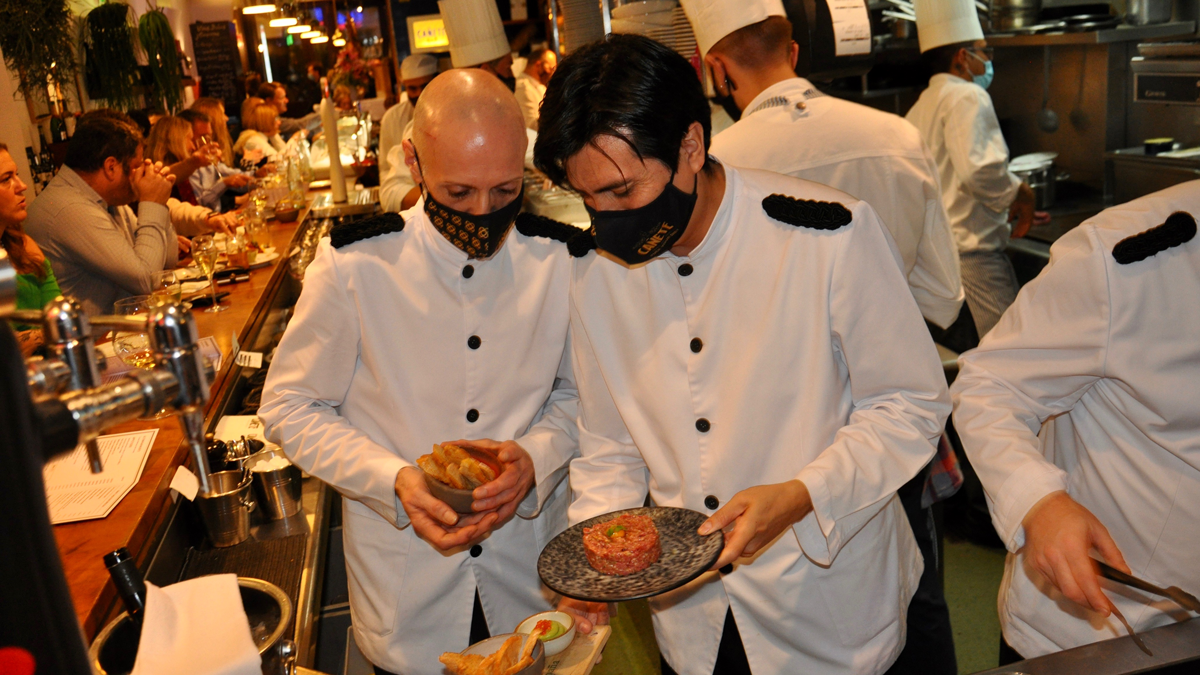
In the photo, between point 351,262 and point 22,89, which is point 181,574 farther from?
point 22,89

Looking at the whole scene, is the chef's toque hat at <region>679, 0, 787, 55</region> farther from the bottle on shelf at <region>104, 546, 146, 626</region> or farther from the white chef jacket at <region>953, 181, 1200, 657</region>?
the bottle on shelf at <region>104, 546, 146, 626</region>

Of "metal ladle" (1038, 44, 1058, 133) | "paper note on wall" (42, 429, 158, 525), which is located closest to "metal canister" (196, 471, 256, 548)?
"paper note on wall" (42, 429, 158, 525)

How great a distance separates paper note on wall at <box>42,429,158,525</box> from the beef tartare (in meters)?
0.96

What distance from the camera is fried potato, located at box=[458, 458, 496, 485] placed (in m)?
1.57

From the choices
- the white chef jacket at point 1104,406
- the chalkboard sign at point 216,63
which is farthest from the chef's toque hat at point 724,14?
the chalkboard sign at point 216,63

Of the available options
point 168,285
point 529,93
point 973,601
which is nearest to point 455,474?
point 168,285

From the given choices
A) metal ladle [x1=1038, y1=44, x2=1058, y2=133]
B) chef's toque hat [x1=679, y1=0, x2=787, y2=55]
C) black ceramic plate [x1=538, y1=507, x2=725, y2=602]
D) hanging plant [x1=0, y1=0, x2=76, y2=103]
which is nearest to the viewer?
black ceramic plate [x1=538, y1=507, x2=725, y2=602]

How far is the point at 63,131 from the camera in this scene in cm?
661

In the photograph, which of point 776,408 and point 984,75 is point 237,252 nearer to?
point 776,408

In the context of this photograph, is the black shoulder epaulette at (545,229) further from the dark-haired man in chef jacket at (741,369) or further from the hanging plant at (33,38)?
the hanging plant at (33,38)

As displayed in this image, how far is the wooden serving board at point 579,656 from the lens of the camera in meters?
1.34

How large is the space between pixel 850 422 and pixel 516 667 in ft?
2.28

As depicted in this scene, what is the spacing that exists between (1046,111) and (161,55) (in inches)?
294

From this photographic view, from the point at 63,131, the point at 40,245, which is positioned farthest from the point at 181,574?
the point at 63,131
